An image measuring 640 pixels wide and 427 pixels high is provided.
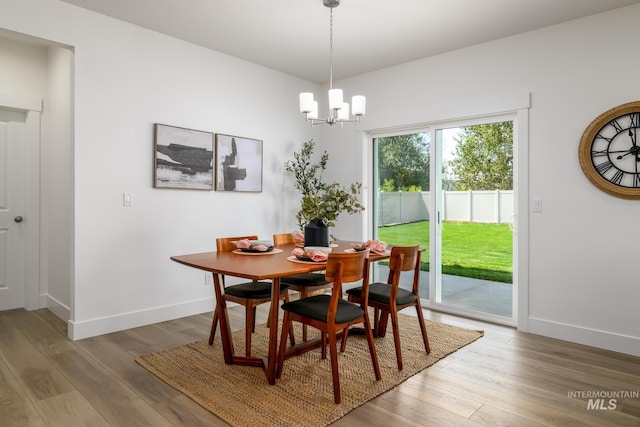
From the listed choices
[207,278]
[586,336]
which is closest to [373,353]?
[586,336]

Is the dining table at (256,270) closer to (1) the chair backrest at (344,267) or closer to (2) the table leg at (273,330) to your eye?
(2) the table leg at (273,330)

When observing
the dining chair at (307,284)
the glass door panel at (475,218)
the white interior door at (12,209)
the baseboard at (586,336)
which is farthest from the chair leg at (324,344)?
the white interior door at (12,209)

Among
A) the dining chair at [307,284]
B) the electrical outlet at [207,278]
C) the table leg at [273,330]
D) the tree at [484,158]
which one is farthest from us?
the electrical outlet at [207,278]

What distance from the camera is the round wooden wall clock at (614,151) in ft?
9.62

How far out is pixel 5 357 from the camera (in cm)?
275

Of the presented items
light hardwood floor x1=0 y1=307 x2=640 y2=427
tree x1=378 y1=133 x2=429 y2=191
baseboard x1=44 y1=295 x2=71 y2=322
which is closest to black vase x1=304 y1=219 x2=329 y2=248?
light hardwood floor x1=0 y1=307 x2=640 y2=427

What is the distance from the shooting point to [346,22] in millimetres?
3334

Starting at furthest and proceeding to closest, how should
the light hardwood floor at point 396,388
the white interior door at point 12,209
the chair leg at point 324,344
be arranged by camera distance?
the white interior door at point 12,209
the chair leg at point 324,344
the light hardwood floor at point 396,388

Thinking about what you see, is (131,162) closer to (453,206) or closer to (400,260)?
(400,260)

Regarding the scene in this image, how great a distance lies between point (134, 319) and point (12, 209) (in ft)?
5.92

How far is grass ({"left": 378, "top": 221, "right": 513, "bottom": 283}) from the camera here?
3766 mm

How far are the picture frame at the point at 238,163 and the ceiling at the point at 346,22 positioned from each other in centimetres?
93

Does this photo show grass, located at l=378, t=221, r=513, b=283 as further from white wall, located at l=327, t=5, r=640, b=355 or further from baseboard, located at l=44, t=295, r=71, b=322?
baseboard, located at l=44, t=295, r=71, b=322

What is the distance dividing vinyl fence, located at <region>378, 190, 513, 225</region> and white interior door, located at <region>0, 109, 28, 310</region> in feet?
12.6
